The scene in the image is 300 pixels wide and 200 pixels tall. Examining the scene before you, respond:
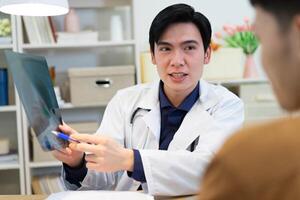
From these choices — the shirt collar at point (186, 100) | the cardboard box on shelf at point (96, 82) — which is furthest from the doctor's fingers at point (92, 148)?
the cardboard box on shelf at point (96, 82)

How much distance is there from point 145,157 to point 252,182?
0.74 meters

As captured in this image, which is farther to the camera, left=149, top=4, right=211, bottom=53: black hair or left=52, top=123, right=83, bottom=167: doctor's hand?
left=149, top=4, right=211, bottom=53: black hair

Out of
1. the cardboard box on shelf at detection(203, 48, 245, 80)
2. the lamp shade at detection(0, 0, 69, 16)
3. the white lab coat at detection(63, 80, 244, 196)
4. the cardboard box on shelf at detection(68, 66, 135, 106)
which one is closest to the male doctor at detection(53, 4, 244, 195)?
the white lab coat at detection(63, 80, 244, 196)

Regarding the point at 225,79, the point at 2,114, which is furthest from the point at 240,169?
the point at 2,114

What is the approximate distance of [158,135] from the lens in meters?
1.38

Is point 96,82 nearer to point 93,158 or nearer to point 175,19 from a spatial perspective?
point 175,19

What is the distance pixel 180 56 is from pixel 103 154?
469 mm

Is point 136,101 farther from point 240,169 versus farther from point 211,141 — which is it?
point 240,169

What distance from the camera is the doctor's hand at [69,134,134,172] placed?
1095mm

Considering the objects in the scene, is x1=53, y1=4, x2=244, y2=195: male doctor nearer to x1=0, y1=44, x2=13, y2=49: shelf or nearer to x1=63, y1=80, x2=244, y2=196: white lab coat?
x1=63, y1=80, x2=244, y2=196: white lab coat

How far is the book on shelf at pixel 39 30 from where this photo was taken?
2.39 m

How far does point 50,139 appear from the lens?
1.10 meters

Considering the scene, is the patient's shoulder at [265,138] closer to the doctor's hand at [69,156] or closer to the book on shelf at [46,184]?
the doctor's hand at [69,156]

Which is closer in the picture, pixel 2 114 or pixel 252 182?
pixel 252 182
